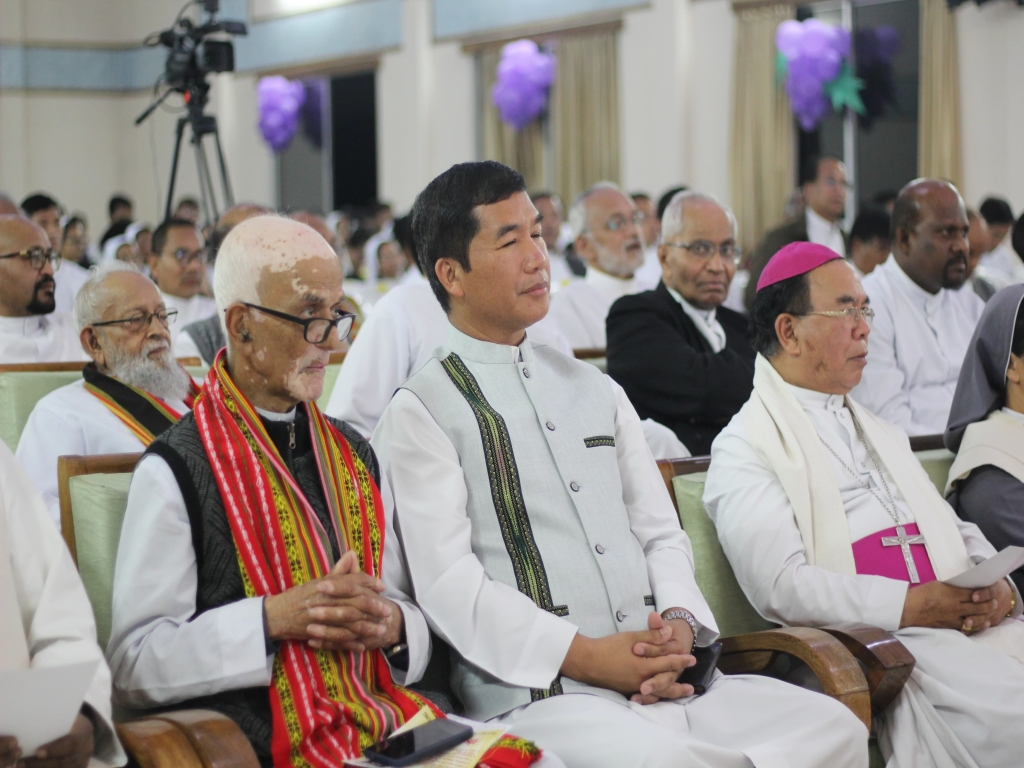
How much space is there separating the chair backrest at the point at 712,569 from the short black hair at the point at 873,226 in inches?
134

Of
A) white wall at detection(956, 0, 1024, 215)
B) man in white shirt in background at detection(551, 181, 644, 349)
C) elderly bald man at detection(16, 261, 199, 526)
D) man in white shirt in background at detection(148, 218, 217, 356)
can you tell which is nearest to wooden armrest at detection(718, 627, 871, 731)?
elderly bald man at detection(16, 261, 199, 526)

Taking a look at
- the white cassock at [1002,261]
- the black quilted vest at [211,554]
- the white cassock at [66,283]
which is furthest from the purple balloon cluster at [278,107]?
the black quilted vest at [211,554]

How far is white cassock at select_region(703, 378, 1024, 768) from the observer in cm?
237

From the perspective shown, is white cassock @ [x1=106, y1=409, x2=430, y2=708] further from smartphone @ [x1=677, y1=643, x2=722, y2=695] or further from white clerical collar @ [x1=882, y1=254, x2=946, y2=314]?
white clerical collar @ [x1=882, y1=254, x2=946, y2=314]

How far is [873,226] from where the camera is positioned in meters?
5.75

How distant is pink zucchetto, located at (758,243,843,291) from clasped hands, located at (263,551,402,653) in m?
1.36

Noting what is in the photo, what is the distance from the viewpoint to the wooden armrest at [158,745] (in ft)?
5.52

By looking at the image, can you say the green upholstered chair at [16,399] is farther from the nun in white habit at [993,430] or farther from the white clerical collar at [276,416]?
the nun in white habit at [993,430]

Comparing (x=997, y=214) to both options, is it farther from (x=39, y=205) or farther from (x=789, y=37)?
(x=39, y=205)

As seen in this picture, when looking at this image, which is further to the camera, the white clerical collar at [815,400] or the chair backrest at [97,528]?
the white clerical collar at [815,400]

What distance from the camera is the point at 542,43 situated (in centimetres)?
1188

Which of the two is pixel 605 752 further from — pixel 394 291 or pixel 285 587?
pixel 394 291

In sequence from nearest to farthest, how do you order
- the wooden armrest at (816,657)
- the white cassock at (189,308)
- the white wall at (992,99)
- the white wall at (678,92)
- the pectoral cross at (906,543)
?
the wooden armrest at (816,657) < the pectoral cross at (906,543) < the white cassock at (189,308) < the white wall at (992,99) < the white wall at (678,92)

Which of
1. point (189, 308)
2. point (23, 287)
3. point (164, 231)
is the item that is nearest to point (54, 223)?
point (189, 308)
